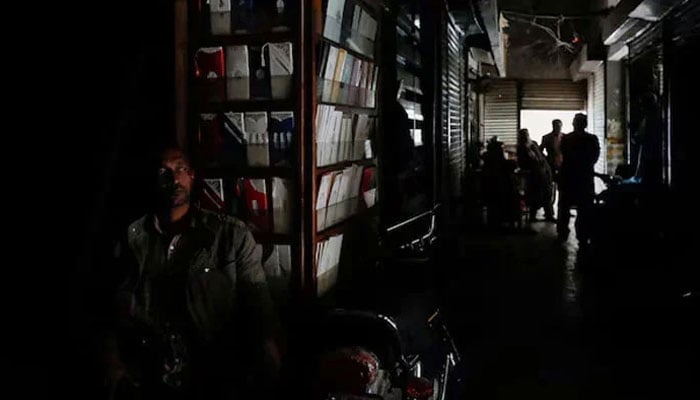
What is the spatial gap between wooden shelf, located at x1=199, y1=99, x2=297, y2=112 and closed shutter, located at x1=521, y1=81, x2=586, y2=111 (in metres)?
20.5

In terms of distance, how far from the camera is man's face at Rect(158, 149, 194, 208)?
3609 millimetres

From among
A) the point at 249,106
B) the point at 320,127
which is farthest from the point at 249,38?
the point at 320,127

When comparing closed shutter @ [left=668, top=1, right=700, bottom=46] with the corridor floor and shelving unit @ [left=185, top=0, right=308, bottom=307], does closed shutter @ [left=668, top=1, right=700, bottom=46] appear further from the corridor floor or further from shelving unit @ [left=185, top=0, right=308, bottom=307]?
shelving unit @ [left=185, top=0, right=308, bottom=307]

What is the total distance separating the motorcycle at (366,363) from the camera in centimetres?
311

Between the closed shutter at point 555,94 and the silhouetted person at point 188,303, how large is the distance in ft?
69.9

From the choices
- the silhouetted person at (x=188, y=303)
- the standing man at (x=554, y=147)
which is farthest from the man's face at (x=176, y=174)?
the standing man at (x=554, y=147)

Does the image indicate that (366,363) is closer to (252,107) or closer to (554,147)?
(252,107)

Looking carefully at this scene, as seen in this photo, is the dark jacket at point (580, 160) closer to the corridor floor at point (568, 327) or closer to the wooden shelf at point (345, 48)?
the corridor floor at point (568, 327)

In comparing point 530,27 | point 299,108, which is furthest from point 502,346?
point 530,27

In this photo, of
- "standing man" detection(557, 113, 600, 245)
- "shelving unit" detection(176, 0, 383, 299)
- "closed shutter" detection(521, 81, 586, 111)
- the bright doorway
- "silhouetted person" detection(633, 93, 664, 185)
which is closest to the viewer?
"shelving unit" detection(176, 0, 383, 299)

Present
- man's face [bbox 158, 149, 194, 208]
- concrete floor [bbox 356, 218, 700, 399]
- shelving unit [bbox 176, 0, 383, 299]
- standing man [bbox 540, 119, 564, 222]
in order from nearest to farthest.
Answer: man's face [bbox 158, 149, 194, 208] → shelving unit [bbox 176, 0, 383, 299] → concrete floor [bbox 356, 218, 700, 399] → standing man [bbox 540, 119, 564, 222]

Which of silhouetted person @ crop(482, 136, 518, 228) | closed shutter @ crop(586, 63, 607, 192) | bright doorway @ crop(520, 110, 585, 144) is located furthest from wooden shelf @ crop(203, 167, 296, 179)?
bright doorway @ crop(520, 110, 585, 144)

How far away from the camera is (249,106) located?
4305 mm

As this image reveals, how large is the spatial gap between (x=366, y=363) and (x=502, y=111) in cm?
2155
